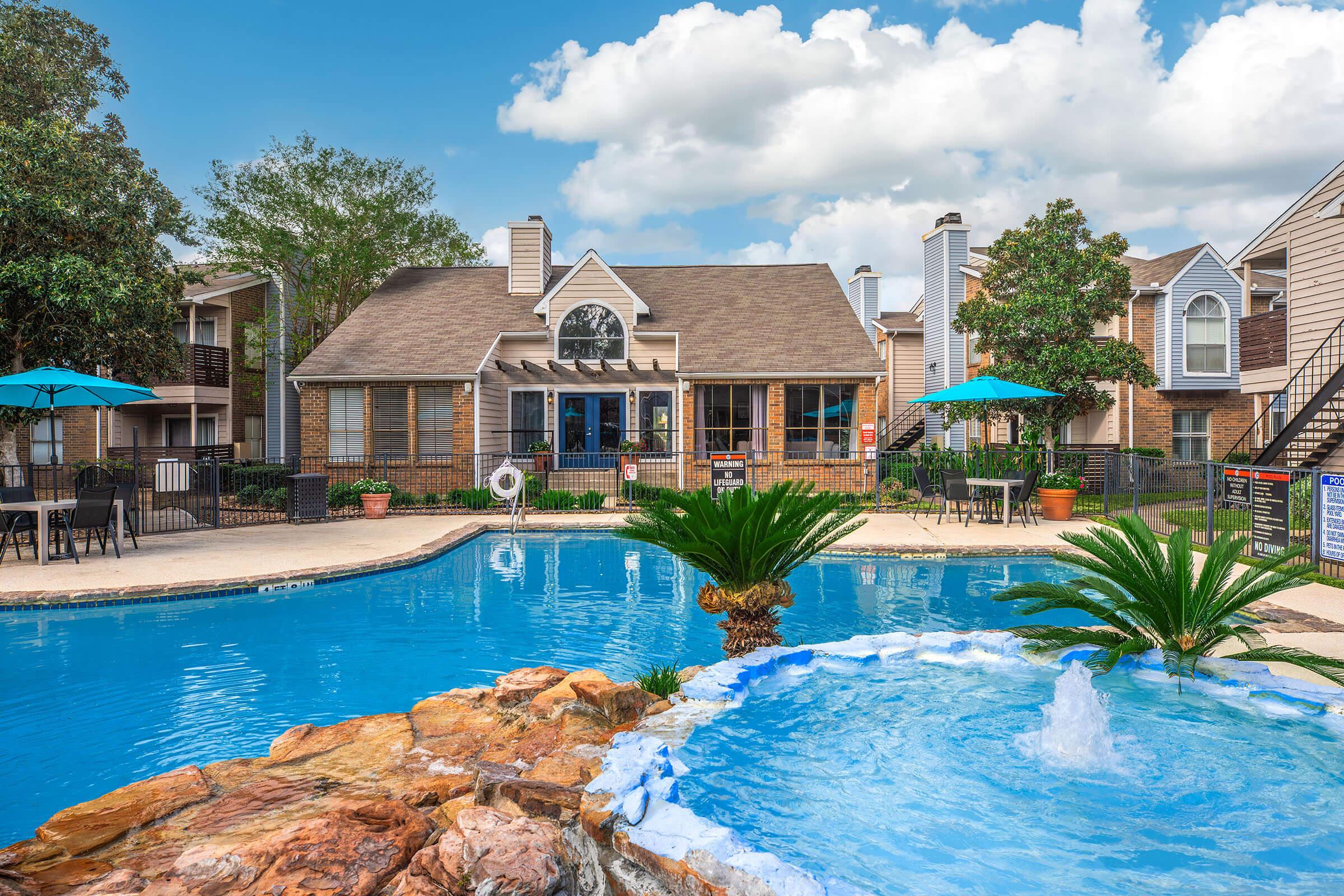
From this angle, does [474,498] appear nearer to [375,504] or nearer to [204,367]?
[375,504]

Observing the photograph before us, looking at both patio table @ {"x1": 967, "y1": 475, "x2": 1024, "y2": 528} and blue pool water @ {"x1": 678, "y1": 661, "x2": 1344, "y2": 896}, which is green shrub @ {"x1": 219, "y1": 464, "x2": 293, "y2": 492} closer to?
patio table @ {"x1": 967, "y1": 475, "x2": 1024, "y2": 528}

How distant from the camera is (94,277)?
38.7 ft

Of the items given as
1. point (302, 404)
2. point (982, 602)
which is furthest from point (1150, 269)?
point (302, 404)

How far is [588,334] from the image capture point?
2094cm

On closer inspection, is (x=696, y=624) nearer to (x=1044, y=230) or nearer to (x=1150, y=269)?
(x=1044, y=230)

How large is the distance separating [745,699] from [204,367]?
2467 cm

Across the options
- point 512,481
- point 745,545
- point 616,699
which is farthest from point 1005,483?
point 616,699

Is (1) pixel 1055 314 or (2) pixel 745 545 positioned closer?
(2) pixel 745 545

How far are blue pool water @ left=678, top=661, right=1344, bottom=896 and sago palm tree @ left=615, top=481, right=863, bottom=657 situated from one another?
0.84m

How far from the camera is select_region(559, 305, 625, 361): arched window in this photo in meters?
20.9

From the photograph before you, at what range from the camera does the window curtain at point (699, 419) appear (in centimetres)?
2027

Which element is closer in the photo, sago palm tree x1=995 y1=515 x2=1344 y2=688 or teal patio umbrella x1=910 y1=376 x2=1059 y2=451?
sago palm tree x1=995 y1=515 x2=1344 y2=688

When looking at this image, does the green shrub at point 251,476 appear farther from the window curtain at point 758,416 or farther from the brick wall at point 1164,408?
the brick wall at point 1164,408

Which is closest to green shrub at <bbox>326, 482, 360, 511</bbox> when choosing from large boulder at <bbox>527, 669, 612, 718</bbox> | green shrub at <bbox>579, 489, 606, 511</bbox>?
green shrub at <bbox>579, 489, 606, 511</bbox>
